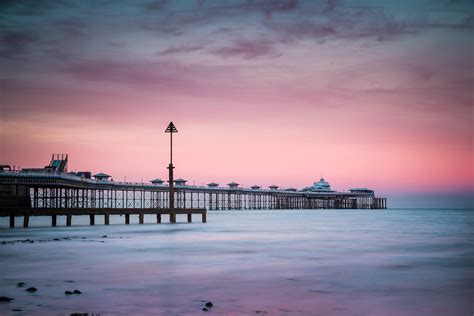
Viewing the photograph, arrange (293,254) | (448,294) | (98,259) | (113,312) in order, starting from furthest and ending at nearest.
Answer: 1. (293,254)
2. (98,259)
3. (448,294)
4. (113,312)

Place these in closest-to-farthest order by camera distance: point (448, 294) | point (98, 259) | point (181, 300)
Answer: point (181, 300)
point (448, 294)
point (98, 259)

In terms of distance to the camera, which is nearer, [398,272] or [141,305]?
[141,305]

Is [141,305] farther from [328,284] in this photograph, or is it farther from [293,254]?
[293,254]

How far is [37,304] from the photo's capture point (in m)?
15.5

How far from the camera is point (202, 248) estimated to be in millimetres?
35969

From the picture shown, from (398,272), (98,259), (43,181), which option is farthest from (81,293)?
(43,181)

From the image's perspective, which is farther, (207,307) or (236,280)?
(236,280)

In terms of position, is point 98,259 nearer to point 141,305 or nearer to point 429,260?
point 141,305

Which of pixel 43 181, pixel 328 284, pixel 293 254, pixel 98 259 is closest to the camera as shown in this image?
pixel 328 284

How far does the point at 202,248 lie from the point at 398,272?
14730 mm

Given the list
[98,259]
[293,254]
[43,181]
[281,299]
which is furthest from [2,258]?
[43,181]

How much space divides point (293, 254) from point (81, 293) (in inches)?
658

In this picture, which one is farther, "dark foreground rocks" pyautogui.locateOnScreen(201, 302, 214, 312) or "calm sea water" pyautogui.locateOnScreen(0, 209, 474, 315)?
"calm sea water" pyautogui.locateOnScreen(0, 209, 474, 315)

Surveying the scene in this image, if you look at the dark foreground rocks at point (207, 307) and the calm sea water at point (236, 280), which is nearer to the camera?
the dark foreground rocks at point (207, 307)
